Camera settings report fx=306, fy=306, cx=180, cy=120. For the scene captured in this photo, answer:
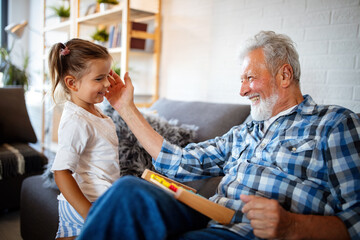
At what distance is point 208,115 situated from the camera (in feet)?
6.18

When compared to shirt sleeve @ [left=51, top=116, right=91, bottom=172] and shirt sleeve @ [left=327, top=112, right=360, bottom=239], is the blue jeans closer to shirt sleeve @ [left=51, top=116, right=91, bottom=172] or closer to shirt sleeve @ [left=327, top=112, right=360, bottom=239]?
shirt sleeve @ [left=51, top=116, right=91, bottom=172]

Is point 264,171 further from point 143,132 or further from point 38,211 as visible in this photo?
point 38,211

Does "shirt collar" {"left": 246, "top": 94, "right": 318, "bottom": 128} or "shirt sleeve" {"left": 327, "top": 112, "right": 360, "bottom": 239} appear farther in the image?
"shirt collar" {"left": 246, "top": 94, "right": 318, "bottom": 128}

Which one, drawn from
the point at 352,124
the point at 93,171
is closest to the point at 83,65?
the point at 93,171

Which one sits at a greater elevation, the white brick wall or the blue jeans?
the white brick wall

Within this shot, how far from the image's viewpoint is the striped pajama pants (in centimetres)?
112

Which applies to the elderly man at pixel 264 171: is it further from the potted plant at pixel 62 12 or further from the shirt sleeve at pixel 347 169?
the potted plant at pixel 62 12

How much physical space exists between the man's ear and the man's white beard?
0.06 metres

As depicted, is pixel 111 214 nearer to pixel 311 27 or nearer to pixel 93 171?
pixel 93 171

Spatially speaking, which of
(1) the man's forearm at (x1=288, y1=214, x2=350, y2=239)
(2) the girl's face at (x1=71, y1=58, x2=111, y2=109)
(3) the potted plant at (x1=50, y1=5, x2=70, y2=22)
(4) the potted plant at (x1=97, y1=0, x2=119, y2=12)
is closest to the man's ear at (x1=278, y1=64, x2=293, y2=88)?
(1) the man's forearm at (x1=288, y1=214, x2=350, y2=239)

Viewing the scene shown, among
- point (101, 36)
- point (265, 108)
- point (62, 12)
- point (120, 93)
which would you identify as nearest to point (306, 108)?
point (265, 108)

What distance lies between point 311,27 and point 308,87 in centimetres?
36

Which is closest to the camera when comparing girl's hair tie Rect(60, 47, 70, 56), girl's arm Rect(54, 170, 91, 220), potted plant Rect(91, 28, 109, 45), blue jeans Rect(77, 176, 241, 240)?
blue jeans Rect(77, 176, 241, 240)

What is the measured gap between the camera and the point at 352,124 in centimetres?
100
